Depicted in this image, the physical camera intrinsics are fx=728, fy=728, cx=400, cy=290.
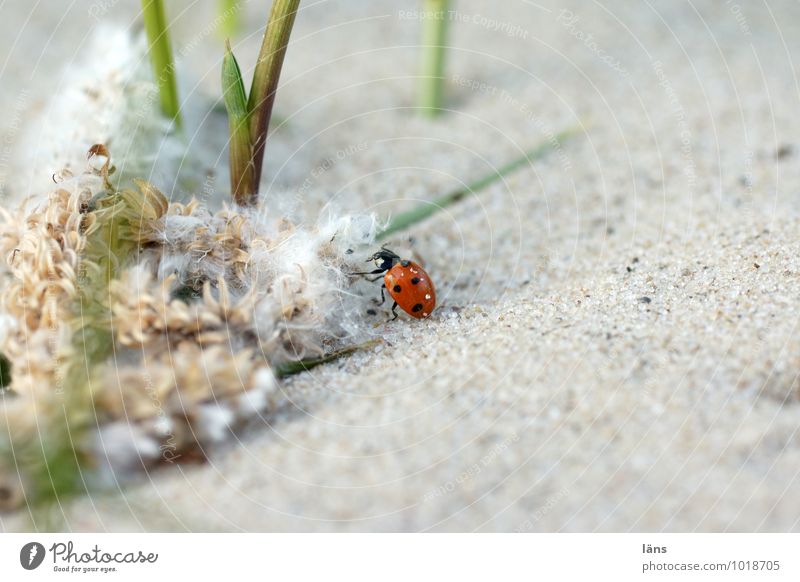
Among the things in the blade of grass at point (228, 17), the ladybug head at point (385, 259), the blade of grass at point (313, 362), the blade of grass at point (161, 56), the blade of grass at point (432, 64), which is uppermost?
the blade of grass at point (228, 17)

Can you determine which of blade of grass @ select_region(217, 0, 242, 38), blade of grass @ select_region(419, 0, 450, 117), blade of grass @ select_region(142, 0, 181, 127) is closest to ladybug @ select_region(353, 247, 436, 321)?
blade of grass @ select_region(142, 0, 181, 127)

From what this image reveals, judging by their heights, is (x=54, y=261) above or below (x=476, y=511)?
above

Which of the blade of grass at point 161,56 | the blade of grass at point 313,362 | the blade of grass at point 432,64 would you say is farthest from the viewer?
the blade of grass at point 432,64

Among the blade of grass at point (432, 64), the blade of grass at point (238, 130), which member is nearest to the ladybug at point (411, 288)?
the blade of grass at point (238, 130)

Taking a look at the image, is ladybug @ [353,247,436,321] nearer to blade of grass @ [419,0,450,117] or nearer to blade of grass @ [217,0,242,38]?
blade of grass @ [419,0,450,117]

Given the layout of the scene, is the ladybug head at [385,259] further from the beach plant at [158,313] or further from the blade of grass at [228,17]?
the blade of grass at [228,17]
